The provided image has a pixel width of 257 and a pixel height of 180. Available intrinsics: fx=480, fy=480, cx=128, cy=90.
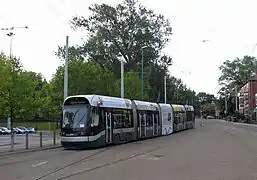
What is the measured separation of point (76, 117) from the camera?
2839 cm

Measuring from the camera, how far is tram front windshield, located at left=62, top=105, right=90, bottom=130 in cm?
2805

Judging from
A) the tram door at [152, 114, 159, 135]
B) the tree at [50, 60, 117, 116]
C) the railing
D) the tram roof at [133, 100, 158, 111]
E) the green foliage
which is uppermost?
the green foliage

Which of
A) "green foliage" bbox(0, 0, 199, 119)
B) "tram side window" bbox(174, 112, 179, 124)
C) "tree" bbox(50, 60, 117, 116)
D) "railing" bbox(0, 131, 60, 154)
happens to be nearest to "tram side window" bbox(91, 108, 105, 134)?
"railing" bbox(0, 131, 60, 154)

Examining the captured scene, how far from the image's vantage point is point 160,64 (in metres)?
77.5

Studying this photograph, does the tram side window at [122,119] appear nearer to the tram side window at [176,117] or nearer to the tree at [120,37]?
the tram side window at [176,117]

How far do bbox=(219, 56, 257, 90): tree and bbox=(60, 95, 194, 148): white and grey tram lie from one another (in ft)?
353

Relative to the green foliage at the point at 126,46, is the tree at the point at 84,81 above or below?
below

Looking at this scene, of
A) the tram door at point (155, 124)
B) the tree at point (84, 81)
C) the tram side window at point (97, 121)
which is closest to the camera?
the tram side window at point (97, 121)

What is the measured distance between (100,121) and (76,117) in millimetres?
1548

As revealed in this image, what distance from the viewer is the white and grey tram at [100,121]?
28031 mm

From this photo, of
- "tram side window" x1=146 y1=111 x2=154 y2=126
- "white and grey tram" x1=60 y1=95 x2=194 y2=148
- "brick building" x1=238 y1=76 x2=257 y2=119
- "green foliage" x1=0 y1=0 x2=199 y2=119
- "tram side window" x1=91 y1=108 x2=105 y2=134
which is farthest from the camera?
"brick building" x1=238 y1=76 x2=257 y2=119

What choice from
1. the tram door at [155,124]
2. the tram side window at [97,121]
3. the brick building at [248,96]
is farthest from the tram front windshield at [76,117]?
the brick building at [248,96]

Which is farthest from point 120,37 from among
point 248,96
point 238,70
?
point 238,70

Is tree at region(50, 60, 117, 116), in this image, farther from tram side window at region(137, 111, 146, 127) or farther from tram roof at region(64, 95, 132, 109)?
tram roof at region(64, 95, 132, 109)
